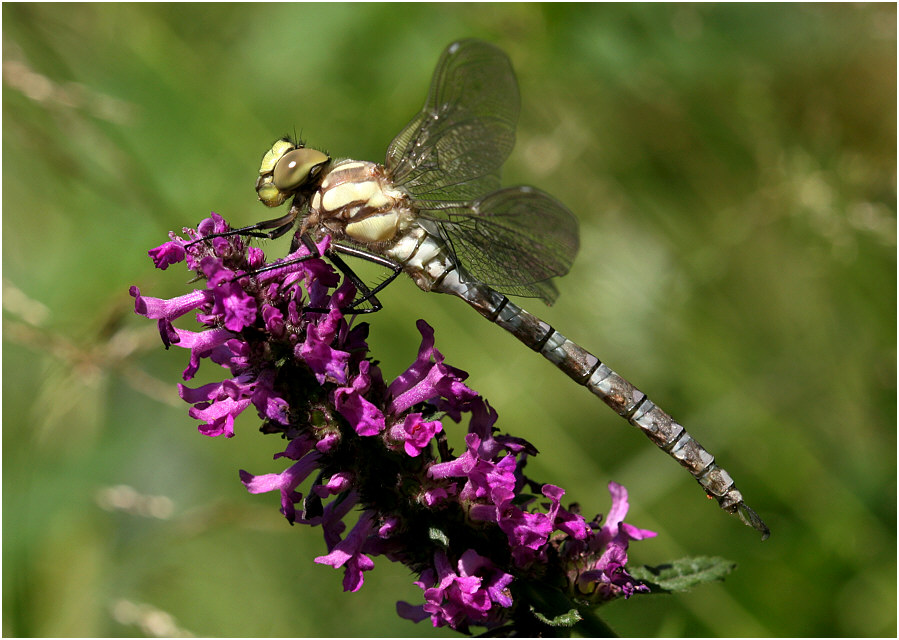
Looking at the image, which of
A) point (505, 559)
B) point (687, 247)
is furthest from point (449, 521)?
point (687, 247)

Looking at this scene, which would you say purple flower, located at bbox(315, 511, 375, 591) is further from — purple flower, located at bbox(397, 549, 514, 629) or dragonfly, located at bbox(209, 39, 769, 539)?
dragonfly, located at bbox(209, 39, 769, 539)

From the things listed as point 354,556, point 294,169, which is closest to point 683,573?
point 354,556

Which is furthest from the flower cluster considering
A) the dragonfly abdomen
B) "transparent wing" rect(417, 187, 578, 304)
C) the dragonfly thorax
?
"transparent wing" rect(417, 187, 578, 304)

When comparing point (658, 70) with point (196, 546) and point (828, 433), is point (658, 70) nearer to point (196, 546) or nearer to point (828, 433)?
point (828, 433)

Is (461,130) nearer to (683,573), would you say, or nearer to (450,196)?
(450,196)

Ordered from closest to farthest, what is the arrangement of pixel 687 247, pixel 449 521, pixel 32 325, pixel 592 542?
pixel 449 521, pixel 592 542, pixel 32 325, pixel 687 247

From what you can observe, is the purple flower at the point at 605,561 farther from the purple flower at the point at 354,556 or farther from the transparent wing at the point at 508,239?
the transparent wing at the point at 508,239
